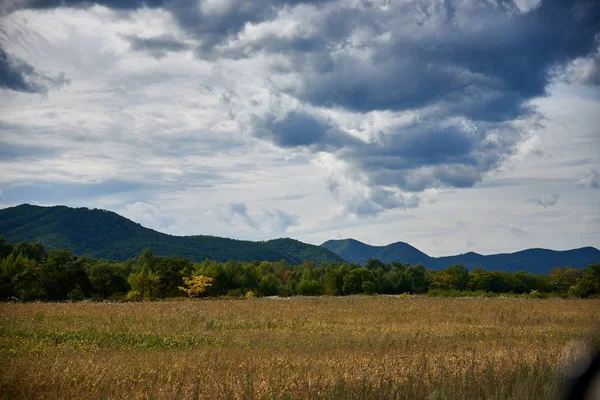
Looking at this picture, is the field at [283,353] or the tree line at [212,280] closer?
the field at [283,353]

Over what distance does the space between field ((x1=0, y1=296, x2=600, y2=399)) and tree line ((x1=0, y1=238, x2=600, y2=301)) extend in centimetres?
2447

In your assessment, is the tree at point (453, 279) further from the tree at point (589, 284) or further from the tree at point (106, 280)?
the tree at point (106, 280)

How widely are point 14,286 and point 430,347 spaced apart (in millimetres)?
53742

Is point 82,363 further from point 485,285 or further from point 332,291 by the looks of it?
point 485,285

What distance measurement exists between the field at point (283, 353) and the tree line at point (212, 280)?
24472 millimetres

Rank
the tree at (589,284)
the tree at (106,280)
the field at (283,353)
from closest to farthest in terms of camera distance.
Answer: the field at (283,353)
the tree at (589,284)
the tree at (106,280)

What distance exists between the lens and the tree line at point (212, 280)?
53.5 metres

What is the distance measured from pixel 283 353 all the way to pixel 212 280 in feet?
213

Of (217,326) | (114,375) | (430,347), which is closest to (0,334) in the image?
(217,326)

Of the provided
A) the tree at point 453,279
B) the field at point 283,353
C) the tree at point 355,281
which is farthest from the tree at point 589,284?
the tree at point 453,279

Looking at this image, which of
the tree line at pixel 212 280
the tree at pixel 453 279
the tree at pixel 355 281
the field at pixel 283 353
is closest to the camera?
the field at pixel 283 353

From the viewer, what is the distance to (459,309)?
32.8 m

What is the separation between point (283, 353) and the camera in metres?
14.6

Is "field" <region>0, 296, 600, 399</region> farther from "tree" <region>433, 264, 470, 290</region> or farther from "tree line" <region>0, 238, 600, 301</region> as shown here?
"tree" <region>433, 264, 470, 290</region>
